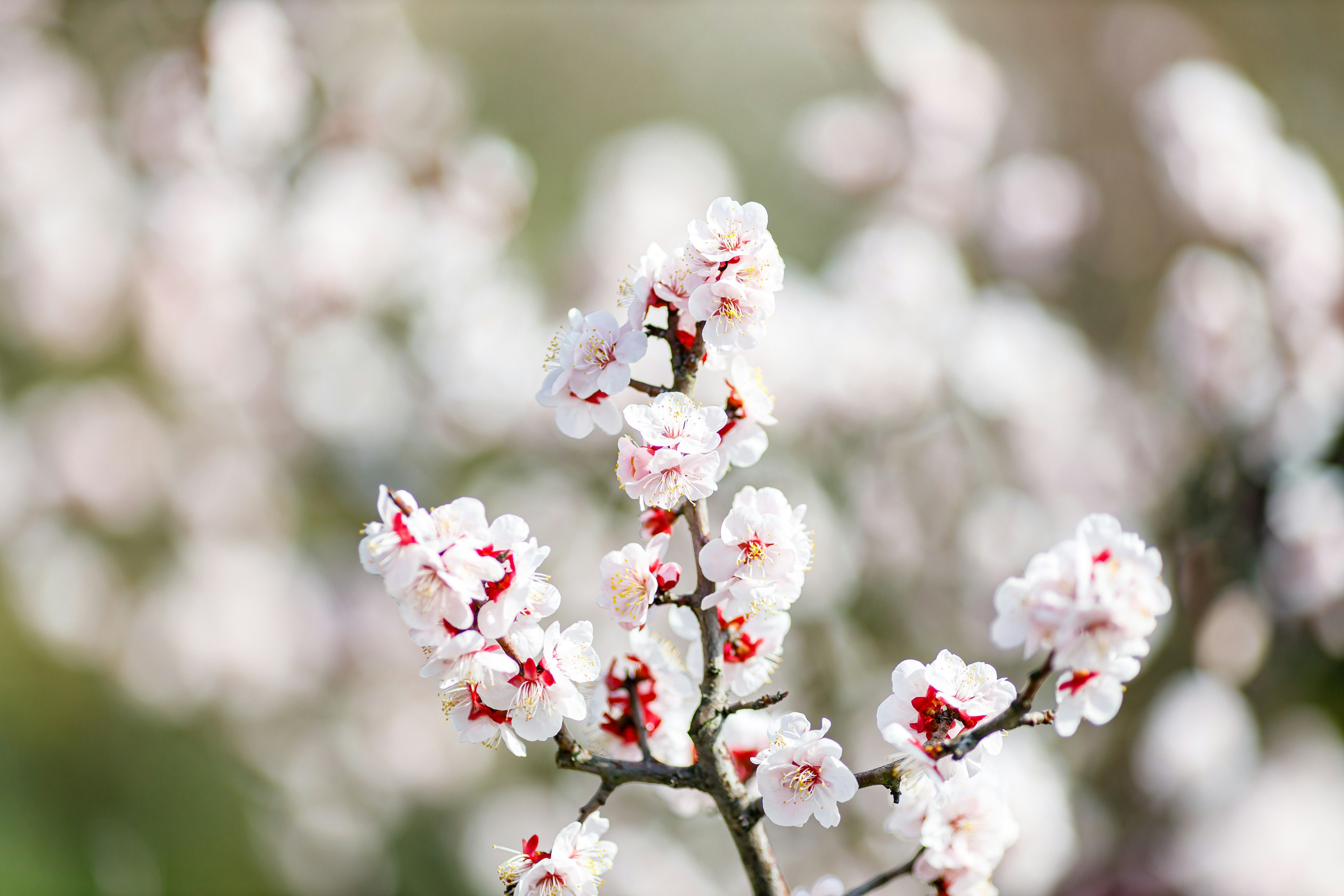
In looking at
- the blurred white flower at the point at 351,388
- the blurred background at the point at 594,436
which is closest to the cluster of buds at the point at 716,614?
the blurred background at the point at 594,436

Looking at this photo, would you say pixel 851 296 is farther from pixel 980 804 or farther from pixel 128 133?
pixel 128 133

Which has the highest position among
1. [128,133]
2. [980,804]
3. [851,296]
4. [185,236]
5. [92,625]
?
[128,133]

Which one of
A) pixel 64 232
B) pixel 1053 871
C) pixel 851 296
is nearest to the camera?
pixel 1053 871

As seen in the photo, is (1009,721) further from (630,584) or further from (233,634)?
(233,634)

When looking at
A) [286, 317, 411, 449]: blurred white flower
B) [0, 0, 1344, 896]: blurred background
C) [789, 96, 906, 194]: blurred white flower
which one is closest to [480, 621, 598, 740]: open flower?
[0, 0, 1344, 896]: blurred background

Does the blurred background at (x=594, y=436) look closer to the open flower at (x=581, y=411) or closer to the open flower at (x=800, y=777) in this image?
the open flower at (x=800, y=777)

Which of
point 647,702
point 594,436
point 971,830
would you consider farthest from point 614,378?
point 594,436

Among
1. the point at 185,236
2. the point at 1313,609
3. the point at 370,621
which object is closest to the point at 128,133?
the point at 185,236
